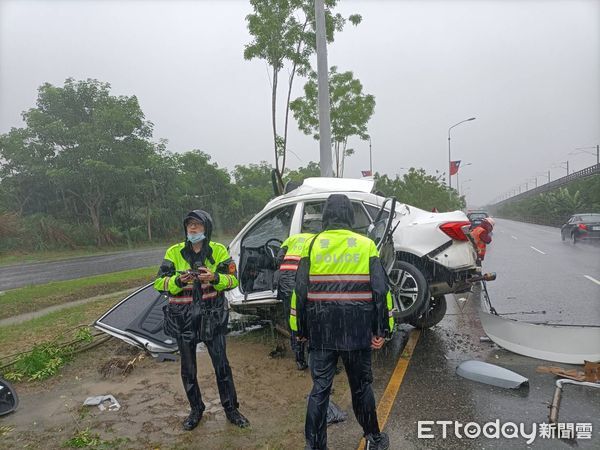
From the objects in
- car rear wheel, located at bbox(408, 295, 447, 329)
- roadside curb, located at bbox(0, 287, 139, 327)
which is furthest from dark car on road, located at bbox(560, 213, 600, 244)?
roadside curb, located at bbox(0, 287, 139, 327)

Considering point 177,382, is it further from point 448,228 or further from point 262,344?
point 448,228

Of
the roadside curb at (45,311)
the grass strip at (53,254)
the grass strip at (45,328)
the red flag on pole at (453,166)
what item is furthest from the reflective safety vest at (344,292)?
the red flag on pole at (453,166)

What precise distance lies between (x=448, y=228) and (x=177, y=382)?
127 inches

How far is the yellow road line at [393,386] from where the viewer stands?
11.8 feet

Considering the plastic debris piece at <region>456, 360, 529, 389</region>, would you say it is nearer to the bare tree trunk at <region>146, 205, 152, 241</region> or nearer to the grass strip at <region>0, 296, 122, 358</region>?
the grass strip at <region>0, 296, 122, 358</region>

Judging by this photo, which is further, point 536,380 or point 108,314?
point 108,314

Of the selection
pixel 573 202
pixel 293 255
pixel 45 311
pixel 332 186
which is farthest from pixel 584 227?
pixel 573 202

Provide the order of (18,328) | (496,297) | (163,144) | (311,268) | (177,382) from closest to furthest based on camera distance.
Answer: (311,268) → (177,382) → (18,328) → (496,297) → (163,144)

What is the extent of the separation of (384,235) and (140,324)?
3228 millimetres

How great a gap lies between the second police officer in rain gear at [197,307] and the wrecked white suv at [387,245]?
4.17ft

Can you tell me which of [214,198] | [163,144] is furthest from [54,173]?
[214,198]

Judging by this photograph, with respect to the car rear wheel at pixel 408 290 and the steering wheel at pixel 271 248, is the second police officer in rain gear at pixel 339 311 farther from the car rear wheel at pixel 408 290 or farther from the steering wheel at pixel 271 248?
the steering wheel at pixel 271 248

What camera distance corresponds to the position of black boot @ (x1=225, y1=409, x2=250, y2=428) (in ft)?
11.8

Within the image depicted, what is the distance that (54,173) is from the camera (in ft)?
84.3
